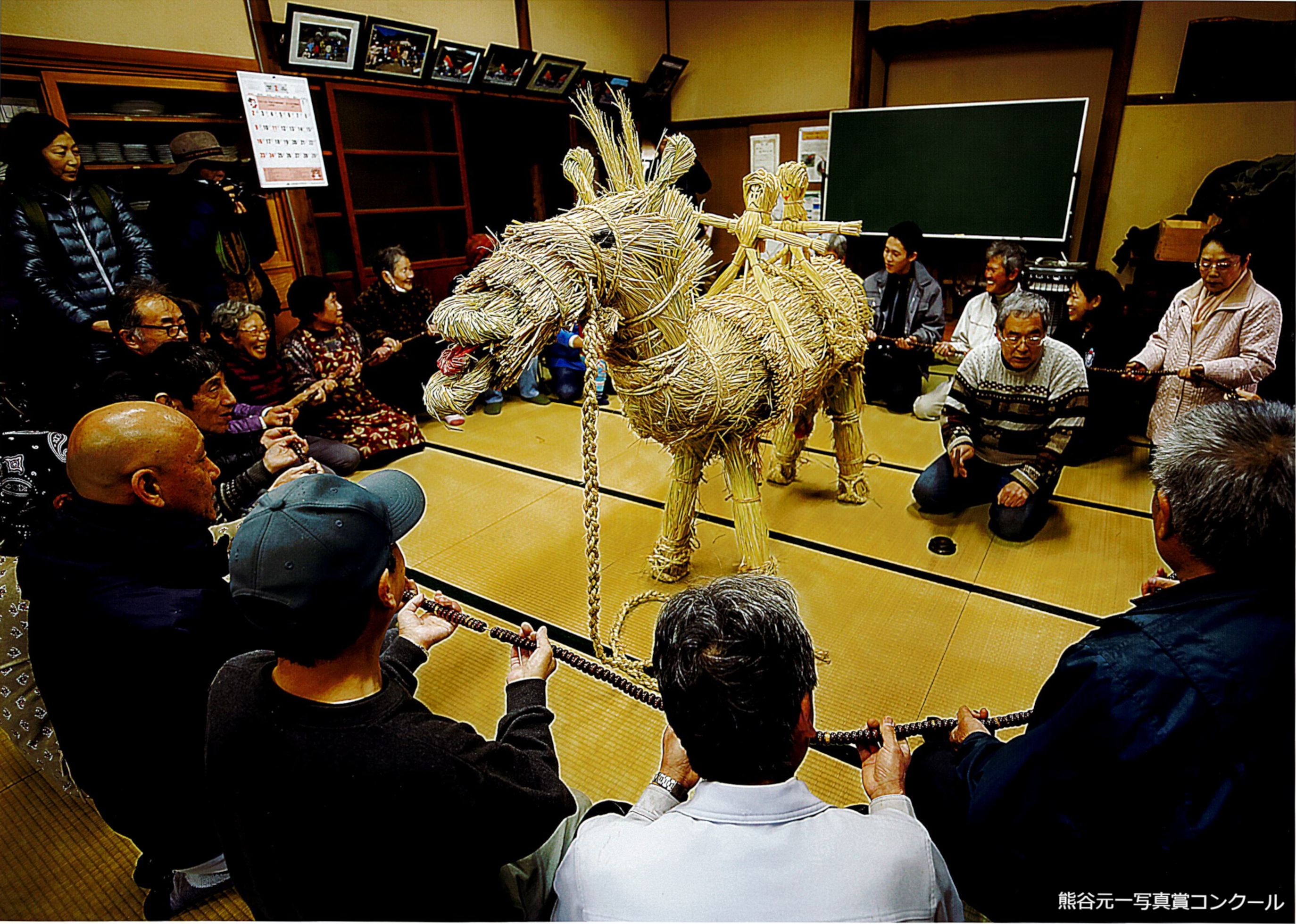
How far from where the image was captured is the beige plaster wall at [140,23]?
134 inches

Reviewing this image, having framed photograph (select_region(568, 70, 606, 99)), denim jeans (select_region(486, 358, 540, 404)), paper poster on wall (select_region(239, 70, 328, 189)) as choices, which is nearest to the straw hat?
paper poster on wall (select_region(239, 70, 328, 189))

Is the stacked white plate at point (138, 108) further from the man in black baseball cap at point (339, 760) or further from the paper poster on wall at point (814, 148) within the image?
the paper poster on wall at point (814, 148)

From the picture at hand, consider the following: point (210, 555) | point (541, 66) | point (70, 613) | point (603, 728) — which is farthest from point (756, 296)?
point (541, 66)

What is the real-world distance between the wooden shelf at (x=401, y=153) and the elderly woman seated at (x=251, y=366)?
81.4 inches

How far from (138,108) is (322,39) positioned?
1227 mm

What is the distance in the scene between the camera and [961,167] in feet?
19.7

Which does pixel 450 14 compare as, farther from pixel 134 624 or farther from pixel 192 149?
pixel 134 624

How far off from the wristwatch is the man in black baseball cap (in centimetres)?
23

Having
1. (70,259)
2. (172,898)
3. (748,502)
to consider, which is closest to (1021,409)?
(748,502)

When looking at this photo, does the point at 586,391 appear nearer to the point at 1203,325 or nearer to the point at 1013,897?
the point at 1013,897

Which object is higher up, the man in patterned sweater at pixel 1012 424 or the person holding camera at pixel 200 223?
the person holding camera at pixel 200 223

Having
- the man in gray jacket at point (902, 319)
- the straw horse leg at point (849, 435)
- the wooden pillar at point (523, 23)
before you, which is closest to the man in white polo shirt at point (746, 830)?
the straw horse leg at point (849, 435)

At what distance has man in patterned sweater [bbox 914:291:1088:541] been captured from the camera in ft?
9.57

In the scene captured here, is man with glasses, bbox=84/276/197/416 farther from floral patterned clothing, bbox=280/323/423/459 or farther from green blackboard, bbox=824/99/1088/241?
green blackboard, bbox=824/99/1088/241
